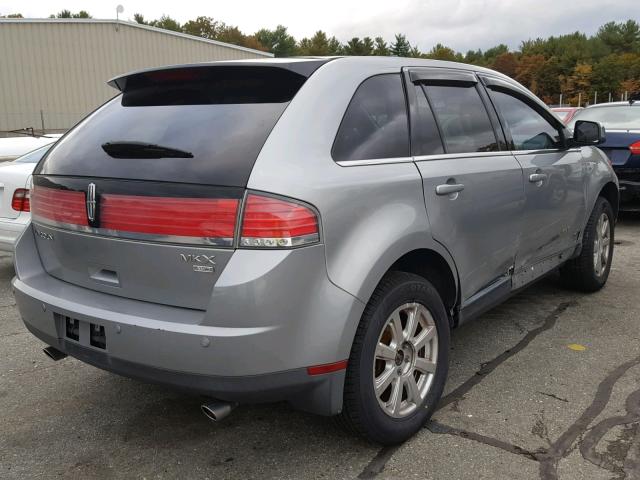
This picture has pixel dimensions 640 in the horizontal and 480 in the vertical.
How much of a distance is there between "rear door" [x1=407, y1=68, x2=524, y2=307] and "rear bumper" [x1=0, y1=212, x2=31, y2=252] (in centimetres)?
392

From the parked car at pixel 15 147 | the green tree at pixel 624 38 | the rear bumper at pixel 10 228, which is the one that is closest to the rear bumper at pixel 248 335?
the rear bumper at pixel 10 228

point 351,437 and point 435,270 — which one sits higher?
point 435,270

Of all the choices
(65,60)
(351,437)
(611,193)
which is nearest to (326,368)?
(351,437)

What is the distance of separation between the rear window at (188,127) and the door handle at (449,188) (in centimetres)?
84

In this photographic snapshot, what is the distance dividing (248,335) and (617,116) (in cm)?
848

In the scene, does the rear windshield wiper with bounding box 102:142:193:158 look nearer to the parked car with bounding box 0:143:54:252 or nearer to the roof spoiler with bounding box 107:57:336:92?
the roof spoiler with bounding box 107:57:336:92

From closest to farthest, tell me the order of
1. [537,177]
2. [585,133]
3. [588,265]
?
[537,177] → [585,133] → [588,265]

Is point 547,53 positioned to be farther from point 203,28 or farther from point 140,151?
point 140,151

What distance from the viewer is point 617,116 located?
8906mm

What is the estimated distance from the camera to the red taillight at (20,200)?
5.39 m

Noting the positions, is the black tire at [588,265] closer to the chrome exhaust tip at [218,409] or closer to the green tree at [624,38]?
the chrome exhaust tip at [218,409]

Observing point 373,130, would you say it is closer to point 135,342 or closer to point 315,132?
point 315,132

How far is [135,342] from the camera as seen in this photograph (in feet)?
7.48

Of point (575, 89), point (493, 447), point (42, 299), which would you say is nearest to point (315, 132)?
point (42, 299)
